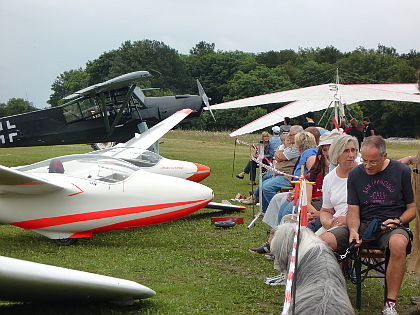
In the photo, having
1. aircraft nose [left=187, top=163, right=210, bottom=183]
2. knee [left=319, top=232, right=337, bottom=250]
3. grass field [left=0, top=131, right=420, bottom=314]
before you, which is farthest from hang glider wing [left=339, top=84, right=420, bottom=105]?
knee [left=319, top=232, right=337, bottom=250]

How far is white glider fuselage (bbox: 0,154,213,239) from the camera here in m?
7.41

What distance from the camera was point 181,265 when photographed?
661cm

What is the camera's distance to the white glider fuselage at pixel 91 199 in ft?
24.3

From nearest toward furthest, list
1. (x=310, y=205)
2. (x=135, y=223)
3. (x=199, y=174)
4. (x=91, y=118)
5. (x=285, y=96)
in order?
(x=310, y=205) < (x=135, y=223) < (x=199, y=174) < (x=285, y=96) < (x=91, y=118)

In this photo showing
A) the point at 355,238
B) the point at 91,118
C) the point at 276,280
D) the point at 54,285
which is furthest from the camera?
the point at 91,118

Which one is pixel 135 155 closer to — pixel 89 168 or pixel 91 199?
pixel 89 168

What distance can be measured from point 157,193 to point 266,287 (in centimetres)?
254

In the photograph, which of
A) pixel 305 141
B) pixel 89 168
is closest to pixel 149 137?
pixel 89 168

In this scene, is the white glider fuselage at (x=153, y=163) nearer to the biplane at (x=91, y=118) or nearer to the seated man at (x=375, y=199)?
the seated man at (x=375, y=199)

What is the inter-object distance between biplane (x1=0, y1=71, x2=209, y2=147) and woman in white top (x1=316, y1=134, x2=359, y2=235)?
42.5 ft

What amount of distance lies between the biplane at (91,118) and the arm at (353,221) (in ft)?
44.5

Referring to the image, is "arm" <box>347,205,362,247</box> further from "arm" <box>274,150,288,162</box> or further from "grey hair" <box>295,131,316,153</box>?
"arm" <box>274,150,288,162</box>

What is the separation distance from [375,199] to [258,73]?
7059 centimetres

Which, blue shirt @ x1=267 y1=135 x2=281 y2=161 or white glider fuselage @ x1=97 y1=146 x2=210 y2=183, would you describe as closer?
white glider fuselage @ x1=97 y1=146 x2=210 y2=183
